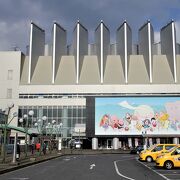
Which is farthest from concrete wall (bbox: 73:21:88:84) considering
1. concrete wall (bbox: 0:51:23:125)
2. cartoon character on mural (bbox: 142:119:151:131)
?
cartoon character on mural (bbox: 142:119:151:131)

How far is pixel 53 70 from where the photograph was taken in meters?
74.3

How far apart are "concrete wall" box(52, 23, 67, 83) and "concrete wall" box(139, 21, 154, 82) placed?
17748 mm

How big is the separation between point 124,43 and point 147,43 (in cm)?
509

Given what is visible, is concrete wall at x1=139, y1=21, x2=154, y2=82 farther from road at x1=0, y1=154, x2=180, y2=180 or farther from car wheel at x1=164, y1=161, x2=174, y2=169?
car wheel at x1=164, y1=161, x2=174, y2=169

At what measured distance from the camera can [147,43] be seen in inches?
2876

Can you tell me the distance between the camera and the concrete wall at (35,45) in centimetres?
7423

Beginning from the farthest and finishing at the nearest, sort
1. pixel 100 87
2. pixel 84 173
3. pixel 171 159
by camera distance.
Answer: pixel 100 87, pixel 171 159, pixel 84 173

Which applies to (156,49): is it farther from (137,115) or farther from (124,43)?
(137,115)

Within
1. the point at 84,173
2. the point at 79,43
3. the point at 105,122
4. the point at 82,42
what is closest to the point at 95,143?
the point at 105,122

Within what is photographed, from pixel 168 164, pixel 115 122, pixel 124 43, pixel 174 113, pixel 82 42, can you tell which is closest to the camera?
pixel 168 164

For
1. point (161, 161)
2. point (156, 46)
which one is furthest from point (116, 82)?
point (161, 161)

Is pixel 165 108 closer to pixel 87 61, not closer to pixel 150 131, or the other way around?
pixel 150 131

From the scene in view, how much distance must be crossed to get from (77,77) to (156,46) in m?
24.9

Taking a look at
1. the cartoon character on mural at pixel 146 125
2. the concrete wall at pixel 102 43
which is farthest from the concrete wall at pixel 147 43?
the cartoon character on mural at pixel 146 125
